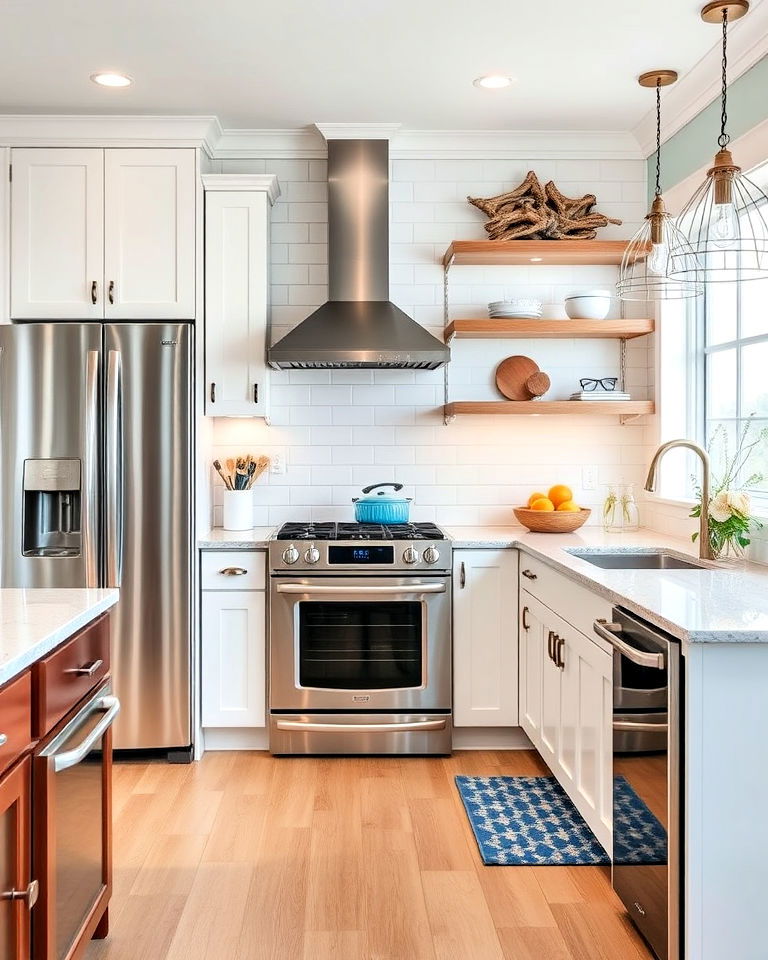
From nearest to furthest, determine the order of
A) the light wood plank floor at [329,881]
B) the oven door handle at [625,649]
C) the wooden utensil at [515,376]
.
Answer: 1. the oven door handle at [625,649]
2. the light wood plank floor at [329,881]
3. the wooden utensil at [515,376]

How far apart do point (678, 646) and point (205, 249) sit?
112 inches

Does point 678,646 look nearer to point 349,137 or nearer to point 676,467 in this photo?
point 676,467

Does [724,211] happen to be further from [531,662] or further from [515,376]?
[515,376]

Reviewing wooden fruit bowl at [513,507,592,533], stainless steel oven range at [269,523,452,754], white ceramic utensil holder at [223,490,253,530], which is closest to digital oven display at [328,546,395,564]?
stainless steel oven range at [269,523,452,754]

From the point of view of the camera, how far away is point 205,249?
397 cm

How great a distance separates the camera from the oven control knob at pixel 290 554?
3.70 meters

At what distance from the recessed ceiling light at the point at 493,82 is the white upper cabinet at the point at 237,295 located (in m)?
1.04

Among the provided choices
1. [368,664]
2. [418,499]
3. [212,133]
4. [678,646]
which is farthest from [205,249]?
[678,646]

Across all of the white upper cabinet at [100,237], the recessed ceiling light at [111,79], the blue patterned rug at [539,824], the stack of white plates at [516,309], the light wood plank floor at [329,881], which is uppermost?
the recessed ceiling light at [111,79]

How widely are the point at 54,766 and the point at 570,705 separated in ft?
5.81

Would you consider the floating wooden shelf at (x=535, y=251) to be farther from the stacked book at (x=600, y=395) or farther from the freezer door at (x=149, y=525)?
the freezer door at (x=149, y=525)

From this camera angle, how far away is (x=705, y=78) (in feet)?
11.0

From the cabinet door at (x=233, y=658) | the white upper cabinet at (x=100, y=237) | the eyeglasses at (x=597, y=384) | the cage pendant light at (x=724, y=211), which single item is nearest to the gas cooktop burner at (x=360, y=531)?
the cabinet door at (x=233, y=658)

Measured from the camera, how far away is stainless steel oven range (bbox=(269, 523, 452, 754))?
3734 mm
